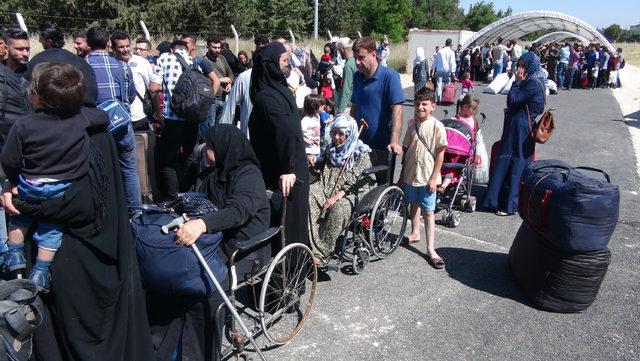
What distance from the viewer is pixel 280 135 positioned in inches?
138

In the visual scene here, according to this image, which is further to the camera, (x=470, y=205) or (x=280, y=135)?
(x=470, y=205)

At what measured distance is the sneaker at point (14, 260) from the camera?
2.36 m

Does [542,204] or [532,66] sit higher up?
[532,66]

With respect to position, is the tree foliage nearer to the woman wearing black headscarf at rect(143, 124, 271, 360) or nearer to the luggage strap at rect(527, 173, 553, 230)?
the woman wearing black headscarf at rect(143, 124, 271, 360)

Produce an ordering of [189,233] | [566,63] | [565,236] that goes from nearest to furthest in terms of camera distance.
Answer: [189,233] → [565,236] → [566,63]

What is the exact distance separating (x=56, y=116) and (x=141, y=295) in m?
1.00

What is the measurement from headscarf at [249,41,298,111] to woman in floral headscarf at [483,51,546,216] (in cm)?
321

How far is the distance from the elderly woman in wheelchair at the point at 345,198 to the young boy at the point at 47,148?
81.0 inches

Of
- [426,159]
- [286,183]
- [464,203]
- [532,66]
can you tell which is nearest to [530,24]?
[532,66]

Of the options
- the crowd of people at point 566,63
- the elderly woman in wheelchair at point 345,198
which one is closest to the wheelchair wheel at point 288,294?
the elderly woman in wheelchair at point 345,198

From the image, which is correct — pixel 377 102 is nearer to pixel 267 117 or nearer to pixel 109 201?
pixel 267 117

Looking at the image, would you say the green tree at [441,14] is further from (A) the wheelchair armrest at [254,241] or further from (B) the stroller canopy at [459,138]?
(A) the wheelchair armrest at [254,241]

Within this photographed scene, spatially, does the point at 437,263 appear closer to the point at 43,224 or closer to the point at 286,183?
the point at 286,183

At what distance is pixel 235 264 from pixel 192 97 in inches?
82.9
